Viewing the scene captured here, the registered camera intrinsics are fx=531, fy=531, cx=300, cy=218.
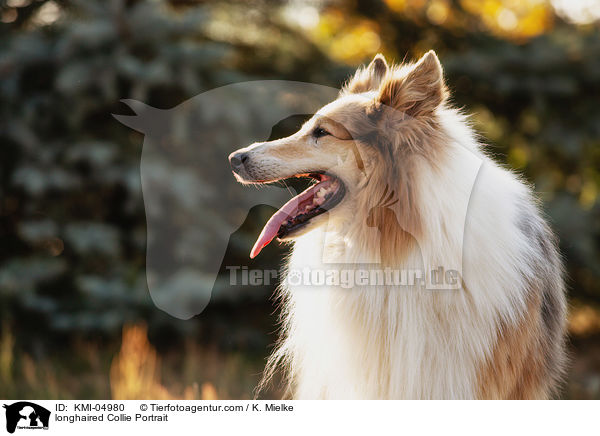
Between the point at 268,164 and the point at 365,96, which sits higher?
the point at 365,96

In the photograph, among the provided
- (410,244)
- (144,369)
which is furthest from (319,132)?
(144,369)

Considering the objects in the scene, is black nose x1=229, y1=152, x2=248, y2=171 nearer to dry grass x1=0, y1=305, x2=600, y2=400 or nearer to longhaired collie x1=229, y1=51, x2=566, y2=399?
longhaired collie x1=229, y1=51, x2=566, y2=399

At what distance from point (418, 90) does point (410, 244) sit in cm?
62

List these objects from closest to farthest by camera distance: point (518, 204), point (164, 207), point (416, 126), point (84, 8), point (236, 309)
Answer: point (416, 126), point (518, 204), point (84, 8), point (164, 207), point (236, 309)

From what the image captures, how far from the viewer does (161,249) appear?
4.96 m

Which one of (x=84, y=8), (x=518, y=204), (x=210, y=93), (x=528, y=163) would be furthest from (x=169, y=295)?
(x=528, y=163)

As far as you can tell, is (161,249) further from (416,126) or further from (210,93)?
(416,126)

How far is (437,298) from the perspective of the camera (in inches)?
85.2

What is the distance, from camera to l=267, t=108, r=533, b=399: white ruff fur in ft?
7.07
